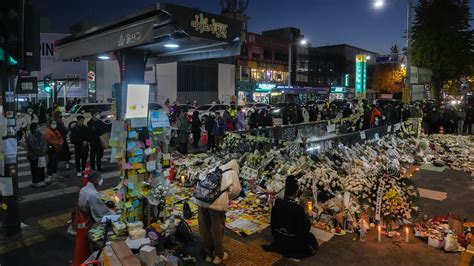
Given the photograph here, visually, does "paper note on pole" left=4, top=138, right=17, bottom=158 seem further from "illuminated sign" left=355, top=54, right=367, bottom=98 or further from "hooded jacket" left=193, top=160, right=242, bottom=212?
"illuminated sign" left=355, top=54, right=367, bottom=98

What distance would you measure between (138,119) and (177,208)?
8.57 ft

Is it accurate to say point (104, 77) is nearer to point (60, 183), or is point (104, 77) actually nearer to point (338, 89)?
point (60, 183)

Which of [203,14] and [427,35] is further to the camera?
[427,35]

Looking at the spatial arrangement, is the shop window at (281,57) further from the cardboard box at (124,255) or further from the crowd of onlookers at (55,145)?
the cardboard box at (124,255)

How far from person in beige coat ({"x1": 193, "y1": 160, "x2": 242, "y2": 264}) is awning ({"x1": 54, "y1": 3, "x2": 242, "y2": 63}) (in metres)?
2.06

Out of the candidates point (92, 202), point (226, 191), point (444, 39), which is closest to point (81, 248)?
point (92, 202)

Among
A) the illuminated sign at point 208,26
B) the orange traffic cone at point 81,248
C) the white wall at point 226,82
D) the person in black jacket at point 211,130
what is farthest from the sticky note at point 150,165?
the white wall at point 226,82

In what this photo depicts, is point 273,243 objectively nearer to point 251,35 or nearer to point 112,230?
point 112,230

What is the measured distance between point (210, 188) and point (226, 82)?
41.0 meters

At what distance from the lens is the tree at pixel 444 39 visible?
33719mm

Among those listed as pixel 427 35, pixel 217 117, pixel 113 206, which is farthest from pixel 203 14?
pixel 427 35

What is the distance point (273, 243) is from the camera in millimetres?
5902

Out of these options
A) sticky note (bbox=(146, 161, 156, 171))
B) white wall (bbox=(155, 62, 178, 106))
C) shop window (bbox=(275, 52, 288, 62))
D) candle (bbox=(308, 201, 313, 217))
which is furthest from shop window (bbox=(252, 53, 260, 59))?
sticky note (bbox=(146, 161, 156, 171))

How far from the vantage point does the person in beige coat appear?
207 inches
